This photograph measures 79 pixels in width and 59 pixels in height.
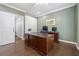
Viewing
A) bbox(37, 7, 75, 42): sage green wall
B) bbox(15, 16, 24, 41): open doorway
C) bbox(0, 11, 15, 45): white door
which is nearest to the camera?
bbox(37, 7, 75, 42): sage green wall

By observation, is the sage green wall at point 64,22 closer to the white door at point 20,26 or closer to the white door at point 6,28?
the white door at point 6,28

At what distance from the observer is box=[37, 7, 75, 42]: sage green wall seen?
250 centimetres

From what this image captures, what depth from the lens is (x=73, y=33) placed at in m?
2.53

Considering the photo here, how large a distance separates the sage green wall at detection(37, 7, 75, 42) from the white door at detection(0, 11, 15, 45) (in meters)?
1.85

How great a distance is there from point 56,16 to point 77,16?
2.59 ft

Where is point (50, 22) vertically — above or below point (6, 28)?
above

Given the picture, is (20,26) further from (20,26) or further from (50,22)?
(50,22)

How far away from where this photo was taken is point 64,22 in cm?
258

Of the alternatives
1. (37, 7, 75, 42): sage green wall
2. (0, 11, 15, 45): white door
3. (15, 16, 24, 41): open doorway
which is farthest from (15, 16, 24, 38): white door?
(37, 7, 75, 42): sage green wall

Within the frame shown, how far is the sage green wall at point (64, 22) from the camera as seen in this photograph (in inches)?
98.5

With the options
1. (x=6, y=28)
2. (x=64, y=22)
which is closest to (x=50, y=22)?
(x=64, y=22)

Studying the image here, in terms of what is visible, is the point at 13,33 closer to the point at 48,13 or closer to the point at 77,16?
the point at 48,13

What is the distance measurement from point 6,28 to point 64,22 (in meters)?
2.76

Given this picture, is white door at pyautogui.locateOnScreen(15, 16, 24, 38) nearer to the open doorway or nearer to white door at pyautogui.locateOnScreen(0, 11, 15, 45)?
the open doorway
